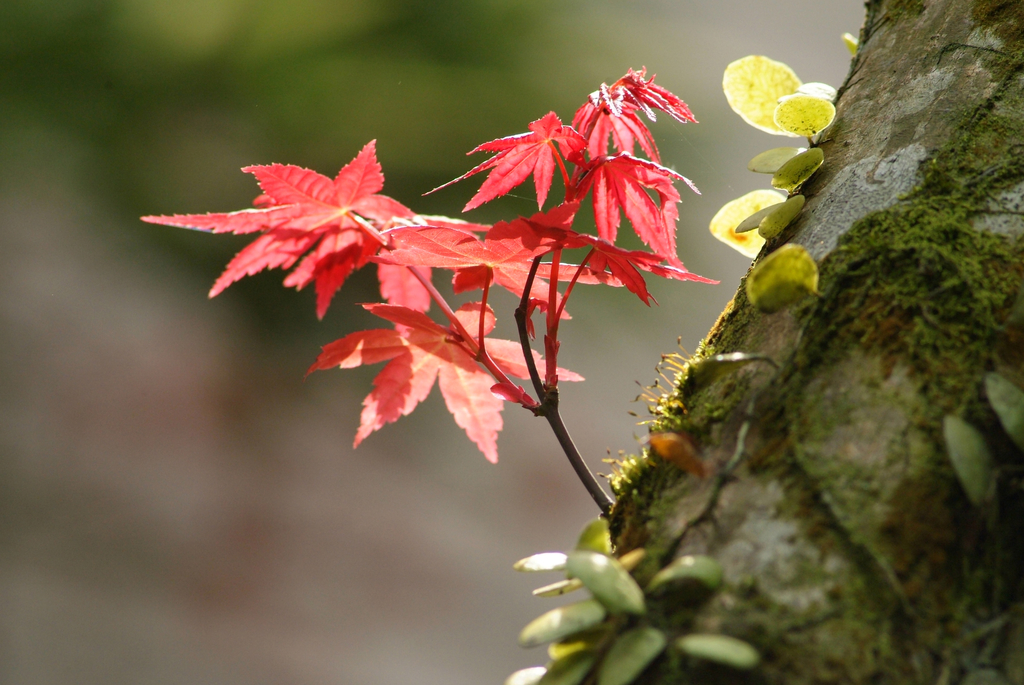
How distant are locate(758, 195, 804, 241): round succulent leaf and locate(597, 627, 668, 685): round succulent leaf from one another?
0.39 meters

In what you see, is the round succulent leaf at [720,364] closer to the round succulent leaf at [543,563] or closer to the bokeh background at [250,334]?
the round succulent leaf at [543,563]

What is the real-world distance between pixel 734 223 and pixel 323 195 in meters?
0.48

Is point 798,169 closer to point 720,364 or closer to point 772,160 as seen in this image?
point 772,160

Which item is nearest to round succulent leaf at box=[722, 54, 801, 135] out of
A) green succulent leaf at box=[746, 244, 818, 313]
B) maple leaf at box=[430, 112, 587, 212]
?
maple leaf at box=[430, 112, 587, 212]

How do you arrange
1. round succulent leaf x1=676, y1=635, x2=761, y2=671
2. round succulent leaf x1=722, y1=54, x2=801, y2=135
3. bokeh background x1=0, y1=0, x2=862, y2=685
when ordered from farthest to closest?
bokeh background x1=0, y1=0, x2=862, y2=685 → round succulent leaf x1=722, y1=54, x2=801, y2=135 → round succulent leaf x1=676, y1=635, x2=761, y2=671

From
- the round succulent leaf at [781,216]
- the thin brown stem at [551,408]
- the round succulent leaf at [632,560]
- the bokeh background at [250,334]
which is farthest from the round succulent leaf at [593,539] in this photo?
the bokeh background at [250,334]

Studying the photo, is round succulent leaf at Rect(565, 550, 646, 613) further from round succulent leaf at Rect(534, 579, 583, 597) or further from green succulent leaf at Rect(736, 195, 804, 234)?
green succulent leaf at Rect(736, 195, 804, 234)

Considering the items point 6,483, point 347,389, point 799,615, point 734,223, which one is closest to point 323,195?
point 734,223

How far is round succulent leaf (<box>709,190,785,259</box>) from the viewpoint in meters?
0.72

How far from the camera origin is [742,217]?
2.38 feet

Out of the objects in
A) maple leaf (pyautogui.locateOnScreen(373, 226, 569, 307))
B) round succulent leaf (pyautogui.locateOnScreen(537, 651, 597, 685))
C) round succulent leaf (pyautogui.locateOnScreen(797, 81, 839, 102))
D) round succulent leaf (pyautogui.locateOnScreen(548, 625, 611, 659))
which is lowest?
round succulent leaf (pyautogui.locateOnScreen(537, 651, 597, 685))

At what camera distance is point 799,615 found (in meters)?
0.36

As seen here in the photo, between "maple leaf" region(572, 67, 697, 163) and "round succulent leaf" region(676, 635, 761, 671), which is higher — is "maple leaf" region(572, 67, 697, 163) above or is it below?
above

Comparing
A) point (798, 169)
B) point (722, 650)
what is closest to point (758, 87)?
point (798, 169)
